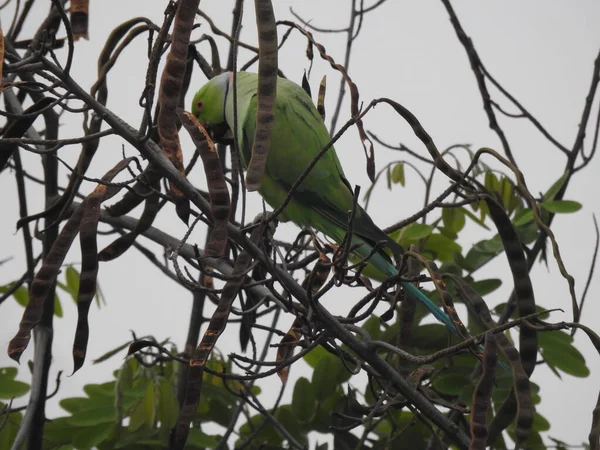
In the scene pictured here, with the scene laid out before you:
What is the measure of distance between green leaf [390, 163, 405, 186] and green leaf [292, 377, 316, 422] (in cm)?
75

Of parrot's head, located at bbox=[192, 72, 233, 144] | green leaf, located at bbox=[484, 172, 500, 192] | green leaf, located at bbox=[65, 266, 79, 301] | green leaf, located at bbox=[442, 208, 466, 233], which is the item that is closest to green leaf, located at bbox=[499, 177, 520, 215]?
green leaf, located at bbox=[484, 172, 500, 192]


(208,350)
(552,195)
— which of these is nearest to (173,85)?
(208,350)

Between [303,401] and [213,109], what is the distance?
127cm

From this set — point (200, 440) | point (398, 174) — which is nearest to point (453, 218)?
point (398, 174)

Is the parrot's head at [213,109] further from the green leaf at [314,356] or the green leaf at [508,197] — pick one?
the green leaf at [508,197]

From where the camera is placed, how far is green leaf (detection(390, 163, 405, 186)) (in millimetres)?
2590

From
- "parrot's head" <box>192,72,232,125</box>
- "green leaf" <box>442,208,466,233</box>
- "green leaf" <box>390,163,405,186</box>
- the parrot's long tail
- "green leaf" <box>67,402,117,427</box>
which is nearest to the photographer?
the parrot's long tail

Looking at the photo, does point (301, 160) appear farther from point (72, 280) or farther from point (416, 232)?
point (72, 280)

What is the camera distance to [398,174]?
2.60 metres

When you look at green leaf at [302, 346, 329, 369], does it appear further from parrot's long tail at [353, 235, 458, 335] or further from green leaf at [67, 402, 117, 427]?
green leaf at [67, 402, 117, 427]

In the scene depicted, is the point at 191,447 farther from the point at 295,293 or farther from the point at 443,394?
the point at 295,293

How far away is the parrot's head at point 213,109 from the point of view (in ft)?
9.80

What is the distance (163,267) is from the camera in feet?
6.95

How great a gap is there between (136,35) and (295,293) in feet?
2.22
